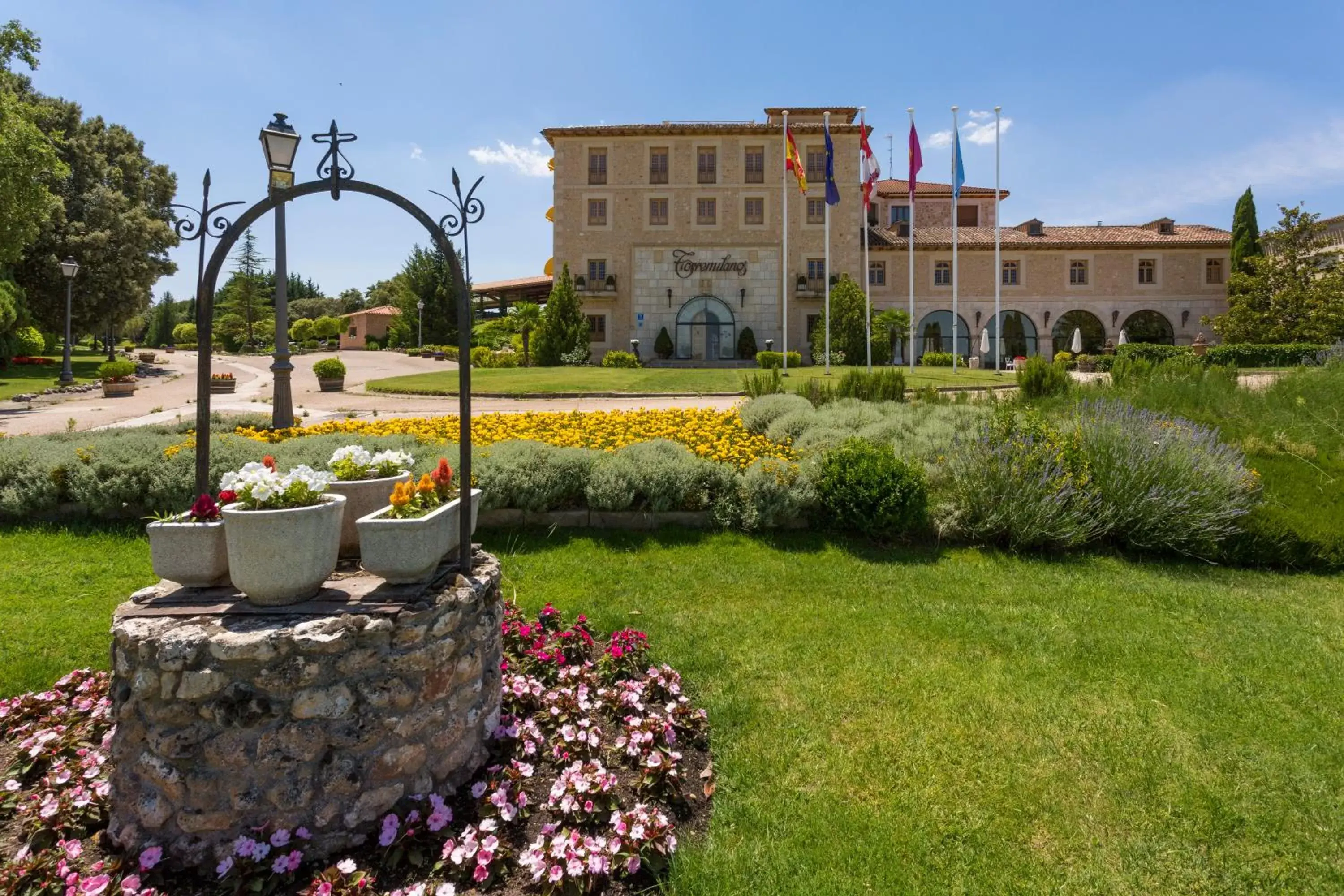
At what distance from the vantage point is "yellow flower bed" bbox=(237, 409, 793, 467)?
8391 millimetres

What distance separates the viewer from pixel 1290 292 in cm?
3145

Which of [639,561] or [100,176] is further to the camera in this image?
[100,176]

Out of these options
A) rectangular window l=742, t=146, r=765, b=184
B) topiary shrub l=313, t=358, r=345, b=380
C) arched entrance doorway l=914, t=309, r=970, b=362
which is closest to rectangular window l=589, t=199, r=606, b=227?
rectangular window l=742, t=146, r=765, b=184

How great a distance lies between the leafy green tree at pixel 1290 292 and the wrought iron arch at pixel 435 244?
1457 inches

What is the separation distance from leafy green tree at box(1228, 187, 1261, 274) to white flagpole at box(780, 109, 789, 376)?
2155 cm

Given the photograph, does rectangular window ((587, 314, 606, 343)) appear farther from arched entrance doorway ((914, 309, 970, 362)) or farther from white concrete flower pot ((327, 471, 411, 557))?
white concrete flower pot ((327, 471, 411, 557))

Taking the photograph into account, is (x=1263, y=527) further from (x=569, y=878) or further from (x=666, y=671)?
(x=569, y=878)

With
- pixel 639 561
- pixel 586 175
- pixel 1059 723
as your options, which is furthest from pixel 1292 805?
pixel 586 175

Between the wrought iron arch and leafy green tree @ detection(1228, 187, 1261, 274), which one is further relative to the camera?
leafy green tree @ detection(1228, 187, 1261, 274)

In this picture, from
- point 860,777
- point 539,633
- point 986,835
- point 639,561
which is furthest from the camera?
point 639,561

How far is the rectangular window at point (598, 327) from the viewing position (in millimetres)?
36500

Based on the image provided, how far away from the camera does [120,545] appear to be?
6.33 metres

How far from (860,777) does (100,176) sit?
40.8m

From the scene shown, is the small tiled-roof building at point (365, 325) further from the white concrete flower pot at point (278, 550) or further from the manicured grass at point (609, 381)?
the white concrete flower pot at point (278, 550)
